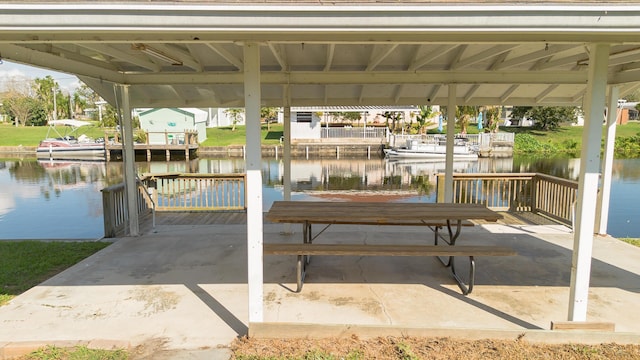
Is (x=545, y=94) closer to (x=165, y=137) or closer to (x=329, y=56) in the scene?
(x=329, y=56)

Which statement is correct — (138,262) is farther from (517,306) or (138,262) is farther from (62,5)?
(517,306)

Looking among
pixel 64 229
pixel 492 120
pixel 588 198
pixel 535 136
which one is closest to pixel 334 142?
pixel 492 120

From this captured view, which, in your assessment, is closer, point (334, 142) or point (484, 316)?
point (484, 316)

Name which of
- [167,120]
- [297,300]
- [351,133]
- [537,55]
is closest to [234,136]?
[167,120]

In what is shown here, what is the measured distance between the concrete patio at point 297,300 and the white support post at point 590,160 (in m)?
0.62

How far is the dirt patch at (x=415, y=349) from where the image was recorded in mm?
2756

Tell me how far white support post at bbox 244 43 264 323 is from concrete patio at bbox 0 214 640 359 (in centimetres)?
52

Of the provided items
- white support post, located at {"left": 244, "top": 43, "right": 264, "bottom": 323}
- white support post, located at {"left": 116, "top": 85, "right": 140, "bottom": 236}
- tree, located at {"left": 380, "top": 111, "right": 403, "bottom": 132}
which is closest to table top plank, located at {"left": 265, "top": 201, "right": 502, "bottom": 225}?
white support post, located at {"left": 244, "top": 43, "right": 264, "bottom": 323}

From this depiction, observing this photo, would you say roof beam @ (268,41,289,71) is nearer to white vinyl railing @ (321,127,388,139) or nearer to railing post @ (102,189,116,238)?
railing post @ (102,189,116,238)

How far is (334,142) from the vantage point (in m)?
30.3

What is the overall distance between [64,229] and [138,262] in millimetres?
5055

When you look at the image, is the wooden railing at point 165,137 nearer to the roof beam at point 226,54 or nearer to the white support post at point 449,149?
the white support post at point 449,149

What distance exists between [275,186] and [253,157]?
41.2 feet

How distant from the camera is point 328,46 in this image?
177 inches
